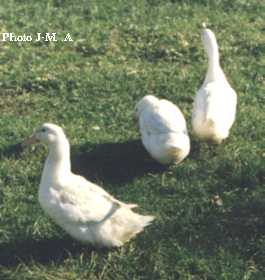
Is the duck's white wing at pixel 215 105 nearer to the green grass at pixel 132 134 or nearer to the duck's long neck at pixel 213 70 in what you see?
the duck's long neck at pixel 213 70

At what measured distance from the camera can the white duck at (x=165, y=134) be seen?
13.0 ft

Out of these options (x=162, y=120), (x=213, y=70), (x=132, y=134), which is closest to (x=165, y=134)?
(x=162, y=120)

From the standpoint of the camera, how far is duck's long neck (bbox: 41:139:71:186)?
3.38 meters

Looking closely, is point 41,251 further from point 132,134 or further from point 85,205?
point 132,134

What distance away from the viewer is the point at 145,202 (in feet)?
12.6

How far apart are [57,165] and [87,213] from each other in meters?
0.53

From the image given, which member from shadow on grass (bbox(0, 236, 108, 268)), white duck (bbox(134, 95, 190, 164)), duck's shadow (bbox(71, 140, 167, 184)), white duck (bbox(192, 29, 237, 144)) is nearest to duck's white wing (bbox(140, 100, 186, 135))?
white duck (bbox(134, 95, 190, 164))

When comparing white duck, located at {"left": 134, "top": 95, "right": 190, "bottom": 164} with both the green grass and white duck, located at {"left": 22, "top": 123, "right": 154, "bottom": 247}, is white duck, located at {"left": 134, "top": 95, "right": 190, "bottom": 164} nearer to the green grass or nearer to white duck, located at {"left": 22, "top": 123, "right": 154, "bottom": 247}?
the green grass

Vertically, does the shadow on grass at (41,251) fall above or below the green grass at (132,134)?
below

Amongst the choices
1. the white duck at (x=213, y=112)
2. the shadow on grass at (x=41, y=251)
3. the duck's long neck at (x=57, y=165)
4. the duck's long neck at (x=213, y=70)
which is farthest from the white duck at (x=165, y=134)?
the shadow on grass at (x=41, y=251)

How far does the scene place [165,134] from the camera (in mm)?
4012

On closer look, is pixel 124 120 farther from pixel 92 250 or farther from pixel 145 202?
pixel 92 250

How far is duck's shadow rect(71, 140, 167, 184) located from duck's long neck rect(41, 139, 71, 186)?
82 centimetres

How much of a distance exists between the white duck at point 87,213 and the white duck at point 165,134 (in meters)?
0.92
